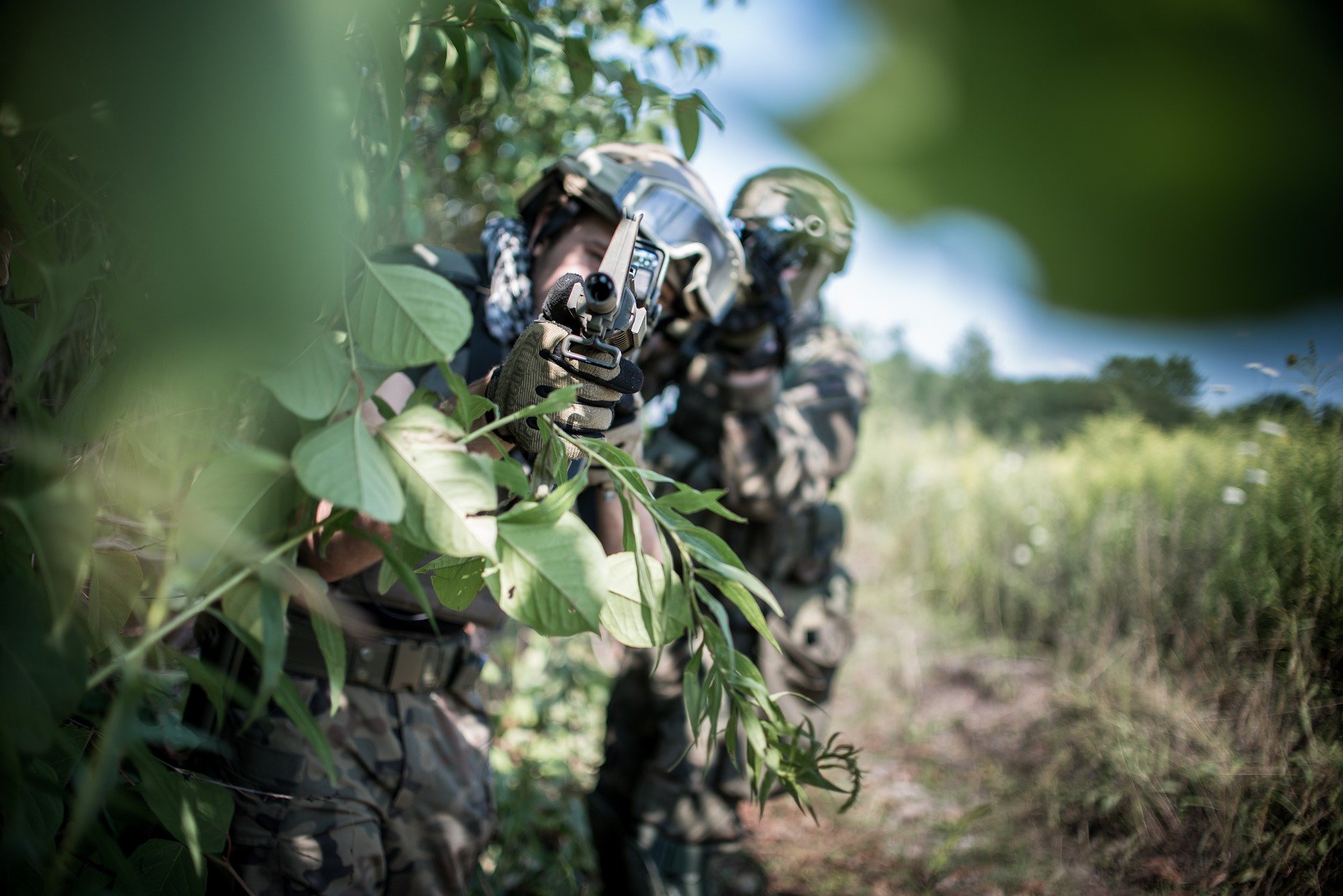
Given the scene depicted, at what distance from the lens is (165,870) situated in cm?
79

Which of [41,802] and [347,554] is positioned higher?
[347,554]

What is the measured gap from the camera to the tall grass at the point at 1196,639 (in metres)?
1.45

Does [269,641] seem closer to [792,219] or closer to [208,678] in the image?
[208,678]

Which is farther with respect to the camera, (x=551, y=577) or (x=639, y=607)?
(x=639, y=607)

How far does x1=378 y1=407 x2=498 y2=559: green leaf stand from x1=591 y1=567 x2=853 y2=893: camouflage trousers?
83.0 inches

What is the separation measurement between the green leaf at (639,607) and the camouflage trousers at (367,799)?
705 mm

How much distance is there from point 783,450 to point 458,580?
2.03 meters

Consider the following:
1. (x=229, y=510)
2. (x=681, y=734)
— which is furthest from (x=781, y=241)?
(x=229, y=510)

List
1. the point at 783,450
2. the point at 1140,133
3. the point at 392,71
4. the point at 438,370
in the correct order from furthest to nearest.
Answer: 1. the point at 783,450
2. the point at 438,370
3. the point at 392,71
4. the point at 1140,133

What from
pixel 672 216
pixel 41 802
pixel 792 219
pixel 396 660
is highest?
pixel 792 219

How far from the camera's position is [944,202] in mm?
408

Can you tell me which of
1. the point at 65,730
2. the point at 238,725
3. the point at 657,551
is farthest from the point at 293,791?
the point at 657,551

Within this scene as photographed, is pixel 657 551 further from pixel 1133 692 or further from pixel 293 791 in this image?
pixel 1133 692

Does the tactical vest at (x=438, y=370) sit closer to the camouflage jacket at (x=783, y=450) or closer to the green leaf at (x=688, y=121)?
the green leaf at (x=688, y=121)
